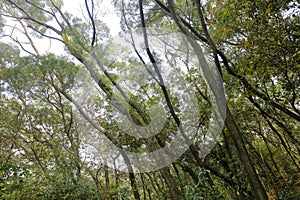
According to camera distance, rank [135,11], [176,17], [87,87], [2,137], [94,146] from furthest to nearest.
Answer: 1. [94,146]
2. [87,87]
3. [2,137]
4. [135,11]
5. [176,17]

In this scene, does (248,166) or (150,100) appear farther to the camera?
(150,100)

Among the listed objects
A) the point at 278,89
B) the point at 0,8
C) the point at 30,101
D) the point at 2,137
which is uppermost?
the point at 0,8

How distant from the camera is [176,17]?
358 centimetres

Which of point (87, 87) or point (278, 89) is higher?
point (87, 87)

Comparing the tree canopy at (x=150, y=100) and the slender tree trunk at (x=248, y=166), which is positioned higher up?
the tree canopy at (x=150, y=100)

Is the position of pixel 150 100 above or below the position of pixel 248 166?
above

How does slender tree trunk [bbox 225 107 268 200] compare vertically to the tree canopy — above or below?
below

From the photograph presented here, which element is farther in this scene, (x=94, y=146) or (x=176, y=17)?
(x=94, y=146)

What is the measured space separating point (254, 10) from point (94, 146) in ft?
21.1

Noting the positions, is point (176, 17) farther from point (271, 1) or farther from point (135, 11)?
point (135, 11)

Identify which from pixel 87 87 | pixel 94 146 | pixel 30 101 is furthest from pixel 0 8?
pixel 94 146

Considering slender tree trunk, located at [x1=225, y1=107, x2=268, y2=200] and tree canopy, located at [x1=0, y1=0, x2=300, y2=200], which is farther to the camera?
tree canopy, located at [x1=0, y1=0, x2=300, y2=200]

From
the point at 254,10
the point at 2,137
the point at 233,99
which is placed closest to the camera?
the point at 254,10

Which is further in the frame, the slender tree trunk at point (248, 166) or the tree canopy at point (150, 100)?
the tree canopy at point (150, 100)
